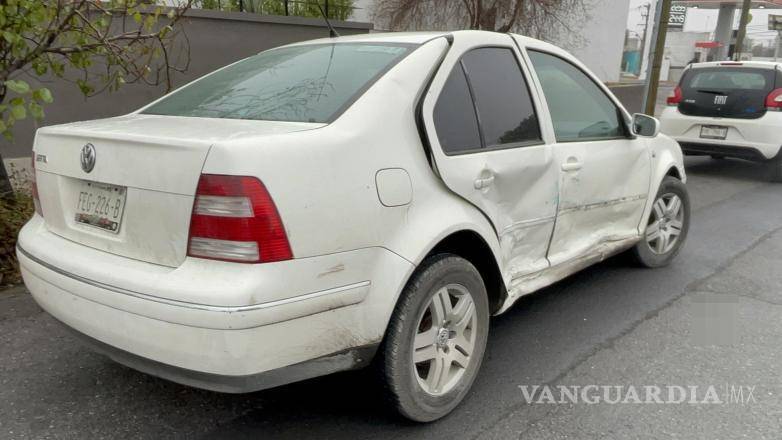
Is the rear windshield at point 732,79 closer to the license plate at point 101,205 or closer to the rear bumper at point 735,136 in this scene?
the rear bumper at point 735,136

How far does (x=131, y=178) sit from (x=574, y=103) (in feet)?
8.54

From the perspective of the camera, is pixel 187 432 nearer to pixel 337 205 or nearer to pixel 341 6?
pixel 337 205

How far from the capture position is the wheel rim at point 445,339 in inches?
107

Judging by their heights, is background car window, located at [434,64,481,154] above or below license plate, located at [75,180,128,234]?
above

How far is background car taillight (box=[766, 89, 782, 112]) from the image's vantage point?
8789 mm

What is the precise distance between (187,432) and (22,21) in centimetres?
291

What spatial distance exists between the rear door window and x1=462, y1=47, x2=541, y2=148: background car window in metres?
6.99

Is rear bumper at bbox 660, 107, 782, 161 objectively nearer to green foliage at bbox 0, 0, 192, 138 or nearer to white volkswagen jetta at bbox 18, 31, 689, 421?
white volkswagen jetta at bbox 18, 31, 689, 421

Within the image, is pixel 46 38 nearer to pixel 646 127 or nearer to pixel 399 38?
pixel 399 38

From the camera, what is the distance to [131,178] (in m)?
2.30

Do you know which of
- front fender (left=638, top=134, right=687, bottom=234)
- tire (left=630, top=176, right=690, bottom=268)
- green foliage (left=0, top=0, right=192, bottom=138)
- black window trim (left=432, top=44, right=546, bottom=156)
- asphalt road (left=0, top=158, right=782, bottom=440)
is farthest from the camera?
tire (left=630, top=176, right=690, bottom=268)

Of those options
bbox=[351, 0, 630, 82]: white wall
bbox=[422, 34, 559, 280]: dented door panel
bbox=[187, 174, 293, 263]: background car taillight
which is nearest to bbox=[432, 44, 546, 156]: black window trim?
bbox=[422, 34, 559, 280]: dented door panel

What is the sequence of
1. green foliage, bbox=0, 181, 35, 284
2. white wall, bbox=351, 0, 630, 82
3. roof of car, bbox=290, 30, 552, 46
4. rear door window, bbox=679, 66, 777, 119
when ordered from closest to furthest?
roof of car, bbox=290, 30, 552, 46 < green foliage, bbox=0, 181, 35, 284 < rear door window, bbox=679, 66, 777, 119 < white wall, bbox=351, 0, 630, 82

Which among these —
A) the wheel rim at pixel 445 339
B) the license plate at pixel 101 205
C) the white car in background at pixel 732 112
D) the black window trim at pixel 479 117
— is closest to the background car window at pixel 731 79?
the white car in background at pixel 732 112
